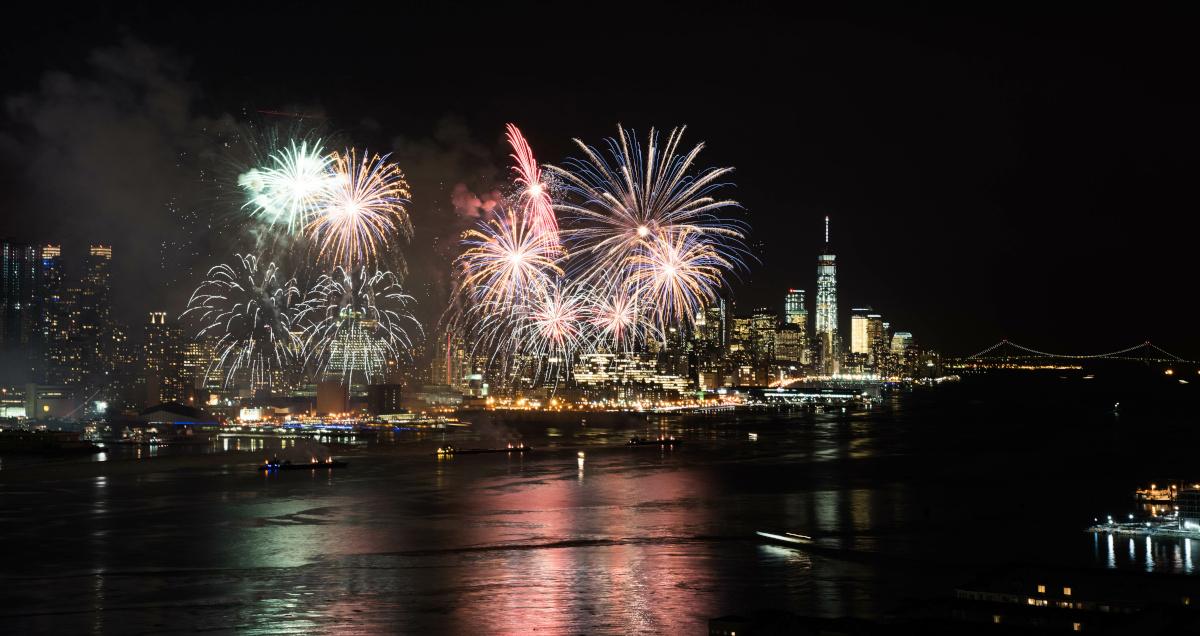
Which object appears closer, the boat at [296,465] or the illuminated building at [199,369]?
the boat at [296,465]

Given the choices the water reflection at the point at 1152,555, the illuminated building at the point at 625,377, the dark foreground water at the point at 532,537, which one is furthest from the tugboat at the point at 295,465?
the illuminated building at the point at 625,377

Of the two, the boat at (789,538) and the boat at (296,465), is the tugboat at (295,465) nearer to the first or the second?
the boat at (296,465)

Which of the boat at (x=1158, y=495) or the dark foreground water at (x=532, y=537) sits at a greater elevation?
the boat at (x=1158, y=495)

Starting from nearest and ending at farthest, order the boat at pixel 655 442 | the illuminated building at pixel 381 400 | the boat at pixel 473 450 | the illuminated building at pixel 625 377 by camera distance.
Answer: the boat at pixel 473 450
the boat at pixel 655 442
the illuminated building at pixel 381 400
the illuminated building at pixel 625 377

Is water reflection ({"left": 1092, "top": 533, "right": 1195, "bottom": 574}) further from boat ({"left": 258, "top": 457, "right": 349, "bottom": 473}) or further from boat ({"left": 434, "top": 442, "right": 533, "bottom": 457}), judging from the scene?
boat ({"left": 434, "top": 442, "right": 533, "bottom": 457})

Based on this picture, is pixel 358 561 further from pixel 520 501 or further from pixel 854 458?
pixel 854 458

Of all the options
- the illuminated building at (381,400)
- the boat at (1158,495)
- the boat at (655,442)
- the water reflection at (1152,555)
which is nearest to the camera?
the water reflection at (1152,555)
